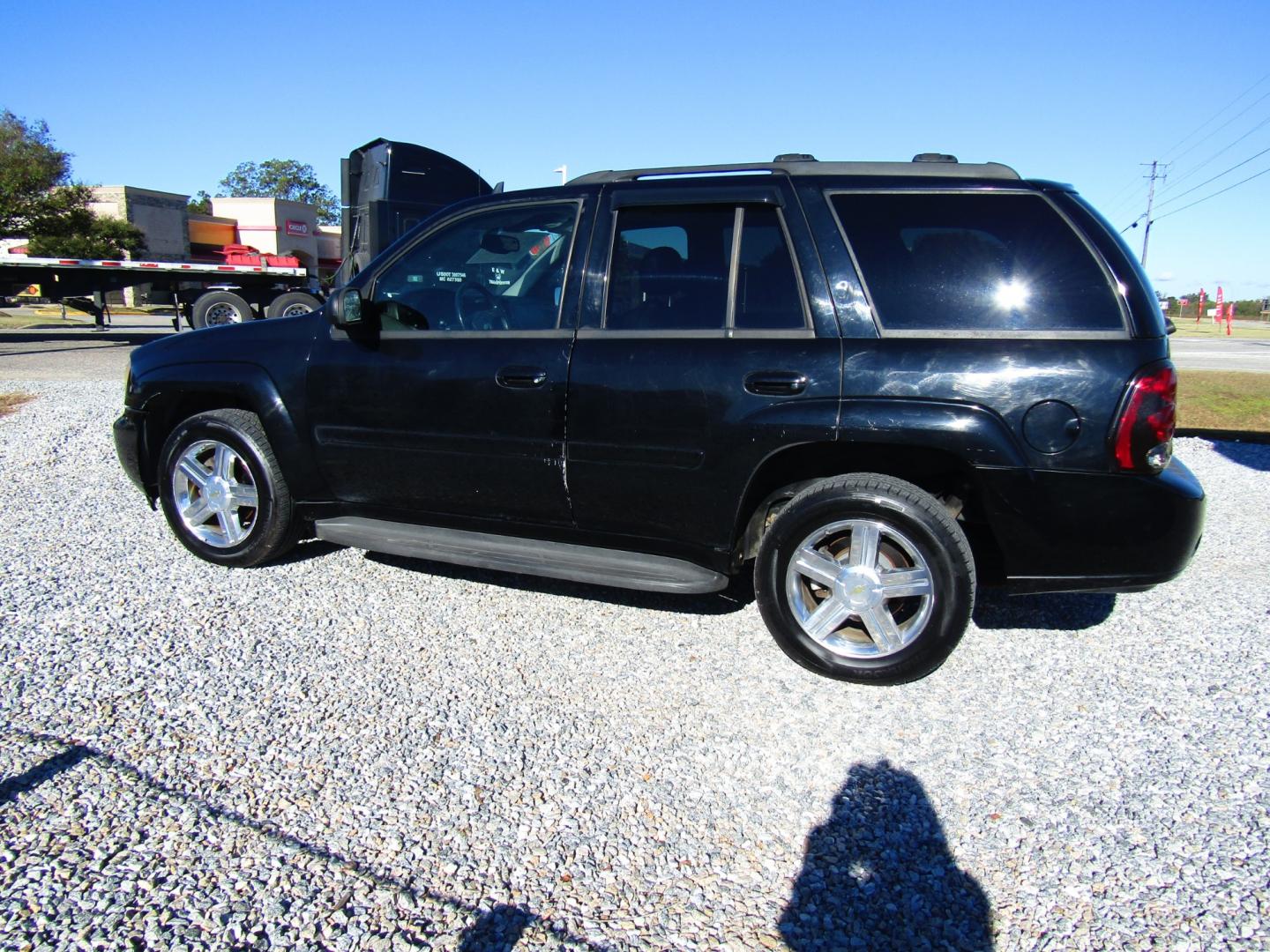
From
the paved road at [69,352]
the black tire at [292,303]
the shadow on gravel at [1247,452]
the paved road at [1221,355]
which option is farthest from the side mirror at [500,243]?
the black tire at [292,303]

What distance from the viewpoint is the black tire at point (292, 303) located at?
1572cm

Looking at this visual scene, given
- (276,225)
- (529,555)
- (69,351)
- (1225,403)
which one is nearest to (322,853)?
(529,555)

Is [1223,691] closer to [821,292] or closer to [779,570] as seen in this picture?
[779,570]

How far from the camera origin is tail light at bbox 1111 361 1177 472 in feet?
10.1

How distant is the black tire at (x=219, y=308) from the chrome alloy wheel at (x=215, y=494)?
12719 mm

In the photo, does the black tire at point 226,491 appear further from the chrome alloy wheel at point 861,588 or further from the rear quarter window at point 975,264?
the rear quarter window at point 975,264

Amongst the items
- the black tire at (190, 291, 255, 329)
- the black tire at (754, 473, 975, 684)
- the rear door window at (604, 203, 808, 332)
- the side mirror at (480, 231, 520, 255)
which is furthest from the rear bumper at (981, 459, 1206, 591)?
the black tire at (190, 291, 255, 329)

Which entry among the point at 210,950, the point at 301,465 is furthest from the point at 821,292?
the point at 210,950

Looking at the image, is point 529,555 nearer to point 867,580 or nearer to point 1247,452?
point 867,580

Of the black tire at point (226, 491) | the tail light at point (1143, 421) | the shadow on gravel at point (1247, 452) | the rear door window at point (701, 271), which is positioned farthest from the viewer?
the shadow on gravel at point (1247, 452)

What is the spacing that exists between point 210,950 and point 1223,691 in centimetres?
352

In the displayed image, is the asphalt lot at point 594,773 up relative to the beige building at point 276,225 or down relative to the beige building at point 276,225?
down

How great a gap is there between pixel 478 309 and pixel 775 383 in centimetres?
150

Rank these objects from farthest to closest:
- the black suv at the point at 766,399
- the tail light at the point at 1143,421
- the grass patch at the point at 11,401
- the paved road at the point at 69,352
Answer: the paved road at the point at 69,352
the grass patch at the point at 11,401
the black suv at the point at 766,399
the tail light at the point at 1143,421
